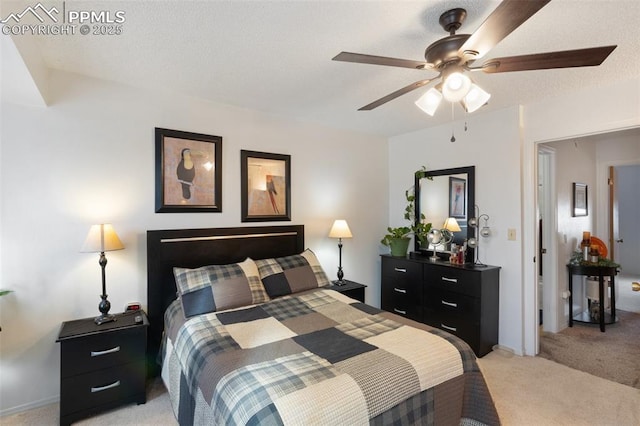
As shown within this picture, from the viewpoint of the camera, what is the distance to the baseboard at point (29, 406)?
2168mm

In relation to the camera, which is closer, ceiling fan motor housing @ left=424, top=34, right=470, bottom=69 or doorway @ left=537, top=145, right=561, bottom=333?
ceiling fan motor housing @ left=424, top=34, right=470, bottom=69

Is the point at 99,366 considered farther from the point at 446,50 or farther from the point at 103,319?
the point at 446,50

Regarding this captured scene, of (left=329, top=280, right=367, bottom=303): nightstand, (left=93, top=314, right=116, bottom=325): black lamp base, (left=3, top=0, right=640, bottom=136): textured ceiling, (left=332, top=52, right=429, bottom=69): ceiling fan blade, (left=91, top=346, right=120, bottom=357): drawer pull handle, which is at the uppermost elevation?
(left=3, top=0, right=640, bottom=136): textured ceiling

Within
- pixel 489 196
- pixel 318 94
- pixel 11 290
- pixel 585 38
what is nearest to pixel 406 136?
pixel 489 196

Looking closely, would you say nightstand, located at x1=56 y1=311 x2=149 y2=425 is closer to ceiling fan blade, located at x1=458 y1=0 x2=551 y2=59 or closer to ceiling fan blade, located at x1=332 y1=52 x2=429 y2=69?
ceiling fan blade, located at x1=332 y1=52 x2=429 y2=69

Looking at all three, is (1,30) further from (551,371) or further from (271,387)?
(551,371)

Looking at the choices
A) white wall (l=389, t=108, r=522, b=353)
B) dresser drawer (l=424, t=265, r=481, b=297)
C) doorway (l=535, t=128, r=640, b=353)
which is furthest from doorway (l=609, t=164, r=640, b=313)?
dresser drawer (l=424, t=265, r=481, b=297)

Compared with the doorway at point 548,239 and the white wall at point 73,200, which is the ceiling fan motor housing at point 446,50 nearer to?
the white wall at point 73,200

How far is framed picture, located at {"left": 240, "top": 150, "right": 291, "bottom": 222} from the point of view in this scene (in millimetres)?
3223

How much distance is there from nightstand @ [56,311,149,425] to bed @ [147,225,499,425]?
218 millimetres

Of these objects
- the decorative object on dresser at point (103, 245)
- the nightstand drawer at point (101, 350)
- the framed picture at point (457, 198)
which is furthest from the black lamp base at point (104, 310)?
the framed picture at point (457, 198)

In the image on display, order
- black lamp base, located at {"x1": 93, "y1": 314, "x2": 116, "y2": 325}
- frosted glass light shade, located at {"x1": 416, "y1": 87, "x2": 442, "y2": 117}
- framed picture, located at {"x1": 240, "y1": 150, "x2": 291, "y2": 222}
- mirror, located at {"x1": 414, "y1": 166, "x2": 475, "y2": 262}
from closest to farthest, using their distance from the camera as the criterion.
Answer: frosted glass light shade, located at {"x1": 416, "y1": 87, "x2": 442, "y2": 117} → black lamp base, located at {"x1": 93, "y1": 314, "x2": 116, "y2": 325} → framed picture, located at {"x1": 240, "y1": 150, "x2": 291, "y2": 222} → mirror, located at {"x1": 414, "y1": 166, "x2": 475, "y2": 262}

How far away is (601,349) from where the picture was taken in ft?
10.4

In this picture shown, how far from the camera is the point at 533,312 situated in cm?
307
